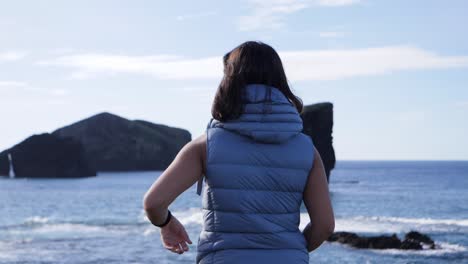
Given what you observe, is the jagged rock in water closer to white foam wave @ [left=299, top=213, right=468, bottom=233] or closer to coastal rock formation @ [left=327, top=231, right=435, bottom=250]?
coastal rock formation @ [left=327, top=231, right=435, bottom=250]

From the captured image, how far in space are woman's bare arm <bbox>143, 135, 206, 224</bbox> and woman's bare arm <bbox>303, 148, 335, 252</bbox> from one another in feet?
1.35

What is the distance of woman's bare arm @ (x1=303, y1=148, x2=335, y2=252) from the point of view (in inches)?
134

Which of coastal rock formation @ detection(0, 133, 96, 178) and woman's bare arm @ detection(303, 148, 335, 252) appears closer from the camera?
woman's bare arm @ detection(303, 148, 335, 252)

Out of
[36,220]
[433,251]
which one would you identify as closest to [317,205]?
[433,251]

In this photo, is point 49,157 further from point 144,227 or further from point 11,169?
point 144,227

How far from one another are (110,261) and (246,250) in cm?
3133

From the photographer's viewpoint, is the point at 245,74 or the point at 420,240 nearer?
the point at 245,74

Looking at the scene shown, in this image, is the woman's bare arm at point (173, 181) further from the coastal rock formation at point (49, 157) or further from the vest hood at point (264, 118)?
the coastal rock formation at point (49, 157)

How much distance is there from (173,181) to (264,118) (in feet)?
1.24

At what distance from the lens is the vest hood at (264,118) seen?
3303 millimetres

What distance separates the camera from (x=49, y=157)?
16212 cm

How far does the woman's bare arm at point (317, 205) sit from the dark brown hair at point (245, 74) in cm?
27

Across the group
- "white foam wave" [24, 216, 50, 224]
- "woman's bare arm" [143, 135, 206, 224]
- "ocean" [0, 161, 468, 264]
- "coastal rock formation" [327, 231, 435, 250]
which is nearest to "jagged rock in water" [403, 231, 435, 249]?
"coastal rock formation" [327, 231, 435, 250]

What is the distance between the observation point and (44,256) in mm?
36344
